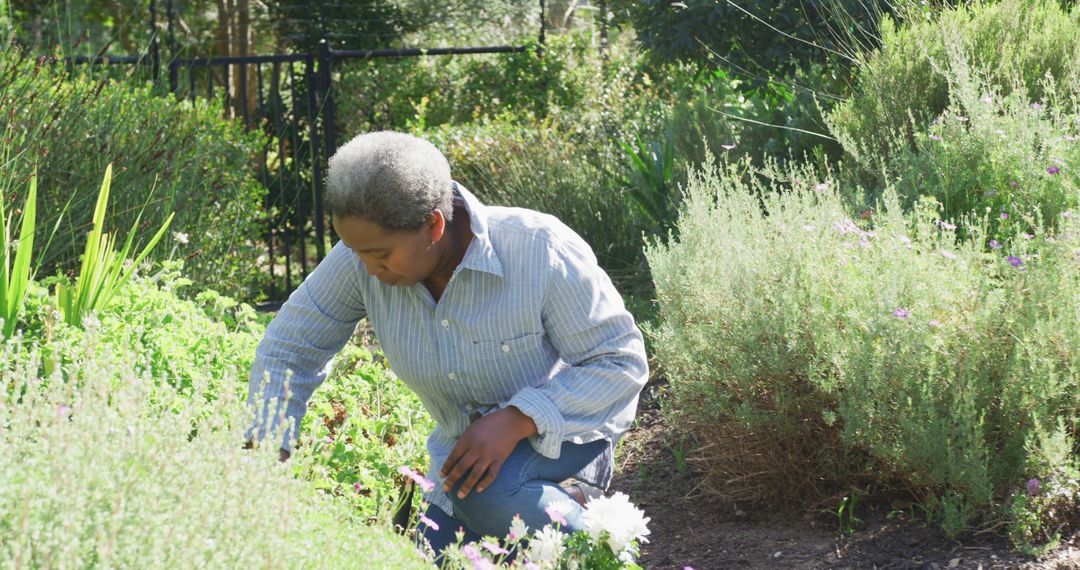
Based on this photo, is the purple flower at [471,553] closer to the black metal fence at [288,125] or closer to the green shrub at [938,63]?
the green shrub at [938,63]

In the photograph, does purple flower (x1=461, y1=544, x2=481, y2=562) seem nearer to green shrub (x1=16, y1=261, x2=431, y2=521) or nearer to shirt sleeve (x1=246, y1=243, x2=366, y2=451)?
shirt sleeve (x1=246, y1=243, x2=366, y2=451)

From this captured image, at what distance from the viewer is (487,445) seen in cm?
262

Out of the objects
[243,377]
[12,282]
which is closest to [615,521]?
[243,377]

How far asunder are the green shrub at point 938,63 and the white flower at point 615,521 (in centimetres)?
319

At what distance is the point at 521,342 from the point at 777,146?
3375 mm

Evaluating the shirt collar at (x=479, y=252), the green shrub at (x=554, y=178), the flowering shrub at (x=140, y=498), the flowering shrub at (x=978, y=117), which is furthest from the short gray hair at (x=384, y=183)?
the green shrub at (x=554, y=178)

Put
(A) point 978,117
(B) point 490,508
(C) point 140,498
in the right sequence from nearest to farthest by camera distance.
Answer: (C) point 140,498 < (B) point 490,508 < (A) point 978,117

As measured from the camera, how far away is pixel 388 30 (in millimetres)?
11539

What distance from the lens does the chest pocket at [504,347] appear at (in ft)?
9.11

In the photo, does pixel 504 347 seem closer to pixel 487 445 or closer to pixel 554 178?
pixel 487 445

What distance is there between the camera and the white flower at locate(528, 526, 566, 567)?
2.20 meters

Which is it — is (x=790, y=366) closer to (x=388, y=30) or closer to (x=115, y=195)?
(x=115, y=195)

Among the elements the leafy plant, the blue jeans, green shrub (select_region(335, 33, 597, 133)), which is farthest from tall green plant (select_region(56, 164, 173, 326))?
green shrub (select_region(335, 33, 597, 133))

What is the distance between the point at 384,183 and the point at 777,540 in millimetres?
1676
